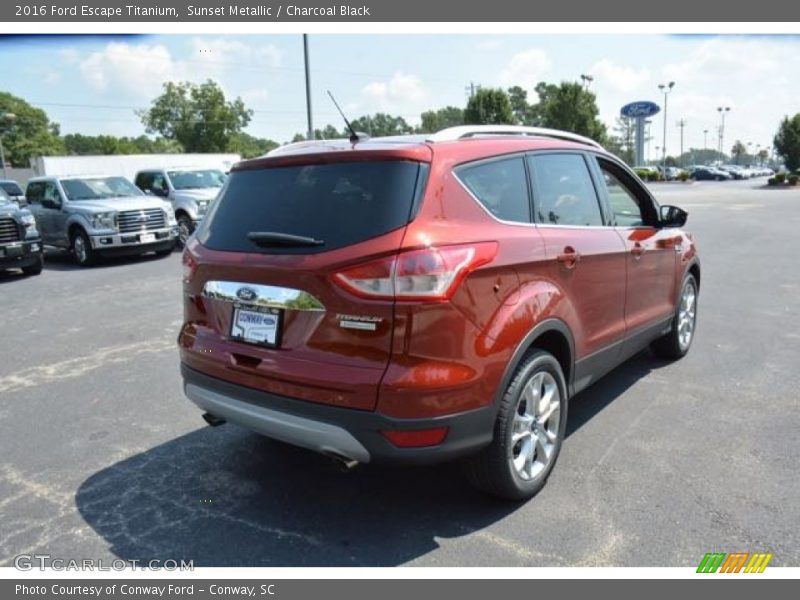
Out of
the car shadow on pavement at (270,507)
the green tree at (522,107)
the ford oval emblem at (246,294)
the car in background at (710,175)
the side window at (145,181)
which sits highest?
the green tree at (522,107)

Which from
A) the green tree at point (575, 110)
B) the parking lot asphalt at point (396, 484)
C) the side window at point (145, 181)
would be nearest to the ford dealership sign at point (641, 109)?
the green tree at point (575, 110)

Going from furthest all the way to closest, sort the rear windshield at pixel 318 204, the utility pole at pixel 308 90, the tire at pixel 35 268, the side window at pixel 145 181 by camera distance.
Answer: the utility pole at pixel 308 90
the side window at pixel 145 181
the tire at pixel 35 268
the rear windshield at pixel 318 204

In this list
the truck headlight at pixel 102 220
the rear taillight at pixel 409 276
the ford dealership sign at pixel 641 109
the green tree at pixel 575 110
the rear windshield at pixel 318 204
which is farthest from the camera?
the ford dealership sign at pixel 641 109

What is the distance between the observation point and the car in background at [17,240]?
11188 mm

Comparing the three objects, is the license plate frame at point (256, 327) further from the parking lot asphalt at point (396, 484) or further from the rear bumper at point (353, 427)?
the parking lot asphalt at point (396, 484)

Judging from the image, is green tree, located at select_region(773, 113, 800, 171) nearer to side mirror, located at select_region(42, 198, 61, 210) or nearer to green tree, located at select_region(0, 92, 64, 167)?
side mirror, located at select_region(42, 198, 61, 210)

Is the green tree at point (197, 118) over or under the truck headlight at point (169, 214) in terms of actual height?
over

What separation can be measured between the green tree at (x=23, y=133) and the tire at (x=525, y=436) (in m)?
96.9

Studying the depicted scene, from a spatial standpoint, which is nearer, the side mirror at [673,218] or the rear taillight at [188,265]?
the rear taillight at [188,265]

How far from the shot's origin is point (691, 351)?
5855mm

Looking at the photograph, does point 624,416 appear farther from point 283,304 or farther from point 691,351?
point 283,304

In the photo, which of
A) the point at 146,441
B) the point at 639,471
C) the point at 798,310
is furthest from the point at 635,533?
the point at 798,310

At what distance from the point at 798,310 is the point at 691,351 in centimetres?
239

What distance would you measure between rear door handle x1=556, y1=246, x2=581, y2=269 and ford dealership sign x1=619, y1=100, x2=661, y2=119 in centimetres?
6543
